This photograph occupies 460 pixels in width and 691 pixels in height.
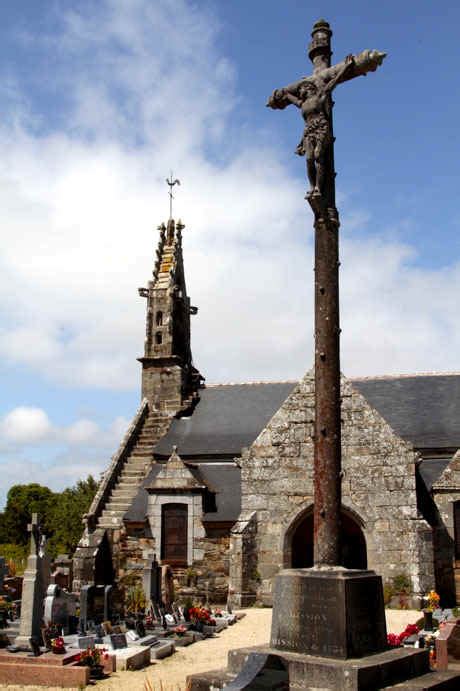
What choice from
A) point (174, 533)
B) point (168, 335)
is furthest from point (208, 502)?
point (168, 335)

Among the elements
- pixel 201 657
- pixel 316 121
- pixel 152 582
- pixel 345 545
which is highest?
pixel 316 121

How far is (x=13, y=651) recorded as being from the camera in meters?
11.3

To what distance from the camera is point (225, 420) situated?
77.9 feet

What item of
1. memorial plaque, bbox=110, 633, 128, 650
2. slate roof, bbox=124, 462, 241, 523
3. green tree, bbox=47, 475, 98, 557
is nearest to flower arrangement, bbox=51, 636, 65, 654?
memorial plaque, bbox=110, 633, 128, 650

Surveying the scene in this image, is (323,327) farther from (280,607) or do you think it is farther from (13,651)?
(13,651)

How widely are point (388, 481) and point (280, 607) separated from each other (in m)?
10.4

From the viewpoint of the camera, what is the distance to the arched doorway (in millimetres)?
18984

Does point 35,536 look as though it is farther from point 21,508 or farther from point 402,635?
point 21,508

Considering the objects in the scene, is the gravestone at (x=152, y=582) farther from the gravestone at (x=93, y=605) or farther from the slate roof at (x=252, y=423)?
the slate roof at (x=252, y=423)

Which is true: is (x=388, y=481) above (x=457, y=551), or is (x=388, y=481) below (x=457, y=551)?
above

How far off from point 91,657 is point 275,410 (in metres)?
13.3

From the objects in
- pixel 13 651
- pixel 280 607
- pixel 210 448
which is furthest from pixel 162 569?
pixel 280 607

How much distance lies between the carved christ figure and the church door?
13.7 metres

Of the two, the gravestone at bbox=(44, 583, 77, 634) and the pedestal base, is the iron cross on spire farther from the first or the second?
the gravestone at bbox=(44, 583, 77, 634)
